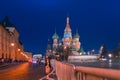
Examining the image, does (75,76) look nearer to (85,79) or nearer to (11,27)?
(85,79)

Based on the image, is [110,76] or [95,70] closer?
[110,76]

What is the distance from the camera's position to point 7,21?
635 ft

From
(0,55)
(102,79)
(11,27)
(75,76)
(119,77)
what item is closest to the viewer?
(119,77)

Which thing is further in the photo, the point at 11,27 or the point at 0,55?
the point at 11,27

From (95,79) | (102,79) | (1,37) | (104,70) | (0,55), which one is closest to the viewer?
(104,70)

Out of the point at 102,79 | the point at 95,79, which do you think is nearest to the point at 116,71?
the point at 102,79

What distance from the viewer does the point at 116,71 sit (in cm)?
416

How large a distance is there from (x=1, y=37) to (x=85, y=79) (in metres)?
116

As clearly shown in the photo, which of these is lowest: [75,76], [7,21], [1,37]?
[75,76]

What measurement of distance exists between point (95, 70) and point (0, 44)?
112 metres

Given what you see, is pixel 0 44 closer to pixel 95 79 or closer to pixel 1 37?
pixel 1 37

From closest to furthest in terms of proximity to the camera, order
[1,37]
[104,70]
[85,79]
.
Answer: [104,70] → [85,79] → [1,37]

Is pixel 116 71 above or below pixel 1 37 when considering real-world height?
below

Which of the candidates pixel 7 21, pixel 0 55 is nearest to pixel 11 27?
pixel 7 21
